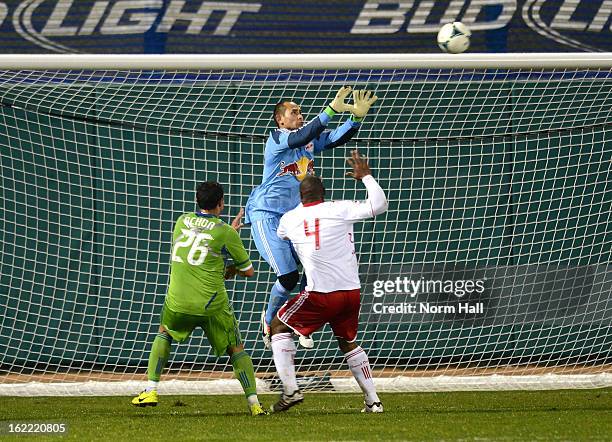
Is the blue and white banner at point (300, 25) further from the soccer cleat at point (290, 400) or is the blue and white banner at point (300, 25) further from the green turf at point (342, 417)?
the soccer cleat at point (290, 400)

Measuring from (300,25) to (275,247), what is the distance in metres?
3.63

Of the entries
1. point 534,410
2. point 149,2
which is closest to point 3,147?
point 149,2

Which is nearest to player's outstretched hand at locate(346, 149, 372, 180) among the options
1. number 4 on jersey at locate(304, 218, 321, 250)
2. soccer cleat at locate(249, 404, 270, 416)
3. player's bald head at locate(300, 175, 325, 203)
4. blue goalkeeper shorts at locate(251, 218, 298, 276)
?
player's bald head at locate(300, 175, 325, 203)

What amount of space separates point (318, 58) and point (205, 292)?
193cm

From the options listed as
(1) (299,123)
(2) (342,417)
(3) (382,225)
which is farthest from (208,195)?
(3) (382,225)

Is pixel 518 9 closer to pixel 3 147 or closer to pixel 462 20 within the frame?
pixel 462 20

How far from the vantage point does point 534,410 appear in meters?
8.23

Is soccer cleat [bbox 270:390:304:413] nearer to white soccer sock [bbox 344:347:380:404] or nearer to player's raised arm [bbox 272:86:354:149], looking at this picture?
white soccer sock [bbox 344:347:380:404]

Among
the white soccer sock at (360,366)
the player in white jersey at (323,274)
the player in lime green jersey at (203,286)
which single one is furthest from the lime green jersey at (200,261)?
the white soccer sock at (360,366)

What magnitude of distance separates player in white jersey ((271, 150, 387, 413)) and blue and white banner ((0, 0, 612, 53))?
413 centimetres

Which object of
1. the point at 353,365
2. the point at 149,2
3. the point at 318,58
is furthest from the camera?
the point at 149,2

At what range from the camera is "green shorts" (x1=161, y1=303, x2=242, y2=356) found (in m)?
7.79

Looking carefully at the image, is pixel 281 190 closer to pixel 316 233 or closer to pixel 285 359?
pixel 316 233

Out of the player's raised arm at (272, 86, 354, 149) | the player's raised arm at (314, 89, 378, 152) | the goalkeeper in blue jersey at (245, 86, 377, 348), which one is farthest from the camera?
the goalkeeper in blue jersey at (245, 86, 377, 348)
